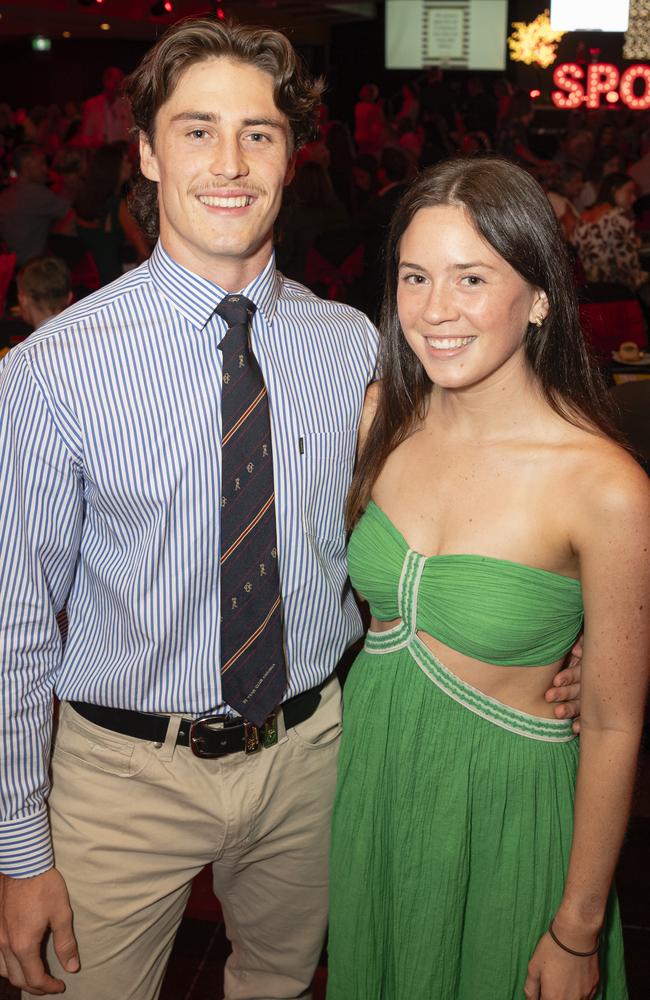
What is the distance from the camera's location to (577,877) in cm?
153

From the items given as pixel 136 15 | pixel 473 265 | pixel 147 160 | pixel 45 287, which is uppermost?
pixel 136 15

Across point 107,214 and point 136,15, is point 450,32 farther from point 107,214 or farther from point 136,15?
point 107,214

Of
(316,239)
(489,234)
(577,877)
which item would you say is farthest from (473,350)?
(316,239)

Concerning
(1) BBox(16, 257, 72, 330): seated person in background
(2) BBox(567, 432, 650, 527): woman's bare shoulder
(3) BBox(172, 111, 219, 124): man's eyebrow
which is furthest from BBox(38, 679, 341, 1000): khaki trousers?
(1) BBox(16, 257, 72, 330): seated person in background

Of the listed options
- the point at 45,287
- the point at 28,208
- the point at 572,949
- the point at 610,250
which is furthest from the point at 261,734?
the point at 28,208

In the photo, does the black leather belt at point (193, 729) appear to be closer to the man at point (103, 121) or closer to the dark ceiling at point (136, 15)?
the man at point (103, 121)

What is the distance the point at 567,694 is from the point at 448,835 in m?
0.29

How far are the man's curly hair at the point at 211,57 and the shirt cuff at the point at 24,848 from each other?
3.55ft

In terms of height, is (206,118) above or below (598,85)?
below

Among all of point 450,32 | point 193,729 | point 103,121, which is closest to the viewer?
point 193,729

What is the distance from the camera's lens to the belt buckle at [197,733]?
5.20ft

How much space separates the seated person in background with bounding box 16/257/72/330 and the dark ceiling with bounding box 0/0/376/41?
22.3 feet

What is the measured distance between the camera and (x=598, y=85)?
1216 centimetres

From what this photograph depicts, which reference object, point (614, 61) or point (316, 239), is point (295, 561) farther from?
point (614, 61)
